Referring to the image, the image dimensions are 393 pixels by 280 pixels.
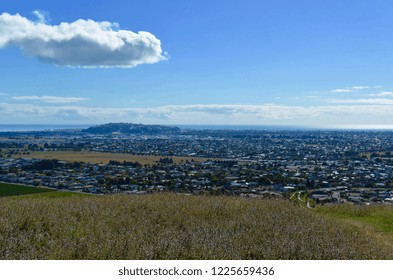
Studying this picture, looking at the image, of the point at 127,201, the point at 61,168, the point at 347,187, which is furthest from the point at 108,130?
the point at 127,201

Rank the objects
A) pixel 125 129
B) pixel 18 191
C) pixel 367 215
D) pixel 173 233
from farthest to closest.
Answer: pixel 125 129, pixel 18 191, pixel 367 215, pixel 173 233

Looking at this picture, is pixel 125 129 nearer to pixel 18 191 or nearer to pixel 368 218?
pixel 18 191

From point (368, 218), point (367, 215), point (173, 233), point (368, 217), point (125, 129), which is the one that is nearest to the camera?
point (173, 233)

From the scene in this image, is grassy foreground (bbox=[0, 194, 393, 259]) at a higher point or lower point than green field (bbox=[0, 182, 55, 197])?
higher

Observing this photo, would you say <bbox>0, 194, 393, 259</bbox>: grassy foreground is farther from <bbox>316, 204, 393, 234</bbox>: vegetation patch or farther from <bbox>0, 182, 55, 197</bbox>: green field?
<bbox>0, 182, 55, 197</bbox>: green field

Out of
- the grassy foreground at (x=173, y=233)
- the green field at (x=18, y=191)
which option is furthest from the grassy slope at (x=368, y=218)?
the green field at (x=18, y=191)

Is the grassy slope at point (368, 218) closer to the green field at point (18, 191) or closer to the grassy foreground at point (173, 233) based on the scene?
the grassy foreground at point (173, 233)

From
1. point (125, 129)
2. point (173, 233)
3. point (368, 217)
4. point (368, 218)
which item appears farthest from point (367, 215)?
point (125, 129)

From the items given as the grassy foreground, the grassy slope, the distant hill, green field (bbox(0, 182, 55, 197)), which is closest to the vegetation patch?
the grassy slope
